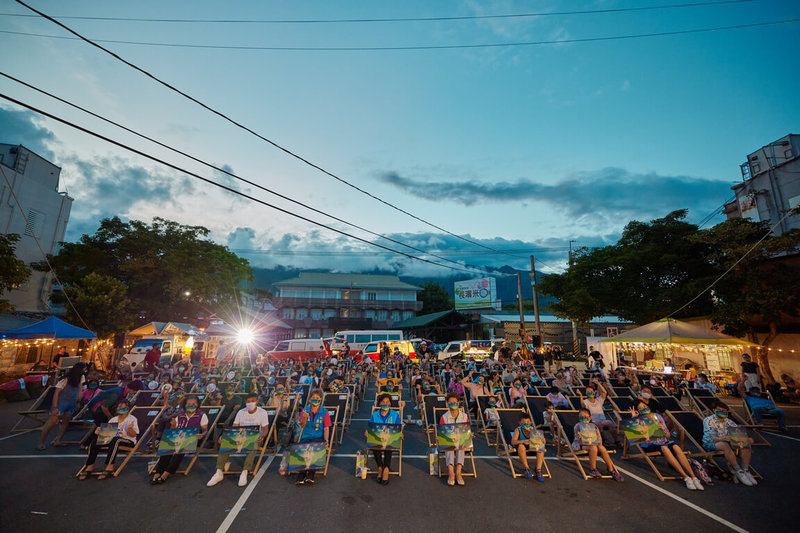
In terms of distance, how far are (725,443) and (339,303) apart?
50.0 meters

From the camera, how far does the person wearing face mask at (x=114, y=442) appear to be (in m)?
5.77

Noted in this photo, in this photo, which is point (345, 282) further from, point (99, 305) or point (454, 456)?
point (454, 456)

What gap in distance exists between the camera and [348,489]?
5.40 meters

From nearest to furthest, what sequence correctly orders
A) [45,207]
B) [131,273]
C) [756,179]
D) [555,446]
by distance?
1. [555,446]
2. [756,179]
3. [131,273]
4. [45,207]

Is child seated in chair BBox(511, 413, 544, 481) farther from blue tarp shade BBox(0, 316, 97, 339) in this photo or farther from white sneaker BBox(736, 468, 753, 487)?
blue tarp shade BBox(0, 316, 97, 339)

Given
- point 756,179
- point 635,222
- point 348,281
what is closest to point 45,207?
point 348,281

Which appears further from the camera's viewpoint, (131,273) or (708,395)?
(131,273)

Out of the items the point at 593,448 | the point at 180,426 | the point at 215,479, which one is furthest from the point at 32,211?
the point at 593,448

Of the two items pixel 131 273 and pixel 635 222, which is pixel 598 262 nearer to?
pixel 635 222

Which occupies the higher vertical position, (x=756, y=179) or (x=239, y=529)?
(x=756, y=179)

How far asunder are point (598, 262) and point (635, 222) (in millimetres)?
3191

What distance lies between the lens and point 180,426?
250 inches

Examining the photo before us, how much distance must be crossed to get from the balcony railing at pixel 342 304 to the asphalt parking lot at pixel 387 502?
45221 mm

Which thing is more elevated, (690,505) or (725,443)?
(725,443)
